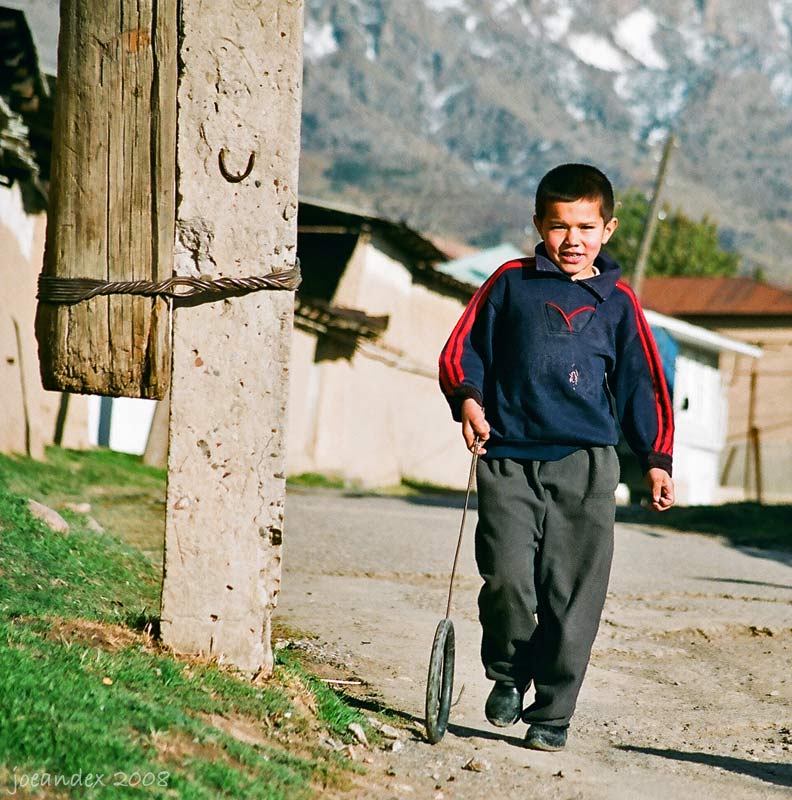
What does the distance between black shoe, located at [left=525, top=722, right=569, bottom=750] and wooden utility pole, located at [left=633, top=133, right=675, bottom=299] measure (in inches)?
917

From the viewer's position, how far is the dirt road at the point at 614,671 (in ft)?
12.4

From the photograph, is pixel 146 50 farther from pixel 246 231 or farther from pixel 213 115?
pixel 246 231

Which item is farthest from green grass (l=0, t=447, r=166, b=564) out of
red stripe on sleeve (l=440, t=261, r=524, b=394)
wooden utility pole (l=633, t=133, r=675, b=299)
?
wooden utility pole (l=633, t=133, r=675, b=299)

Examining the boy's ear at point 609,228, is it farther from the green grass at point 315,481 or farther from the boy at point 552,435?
the green grass at point 315,481

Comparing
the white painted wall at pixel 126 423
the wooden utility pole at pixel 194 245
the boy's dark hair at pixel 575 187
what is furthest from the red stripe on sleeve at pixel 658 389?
the white painted wall at pixel 126 423

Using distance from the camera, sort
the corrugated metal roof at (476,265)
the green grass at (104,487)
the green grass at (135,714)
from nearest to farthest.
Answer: the green grass at (135,714)
the green grass at (104,487)
the corrugated metal roof at (476,265)

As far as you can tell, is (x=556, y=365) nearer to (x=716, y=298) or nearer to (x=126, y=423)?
(x=126, y=423)

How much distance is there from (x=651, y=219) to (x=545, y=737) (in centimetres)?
2436

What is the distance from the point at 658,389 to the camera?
168 inches

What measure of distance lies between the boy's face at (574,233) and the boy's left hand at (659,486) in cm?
68

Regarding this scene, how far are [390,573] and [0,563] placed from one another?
3.40 m

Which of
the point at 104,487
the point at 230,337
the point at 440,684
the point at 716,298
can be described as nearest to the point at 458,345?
the point at 230,337

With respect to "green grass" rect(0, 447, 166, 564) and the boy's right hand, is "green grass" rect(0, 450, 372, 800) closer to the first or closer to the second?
the boy's right hand

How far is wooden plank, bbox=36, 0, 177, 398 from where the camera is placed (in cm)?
386
